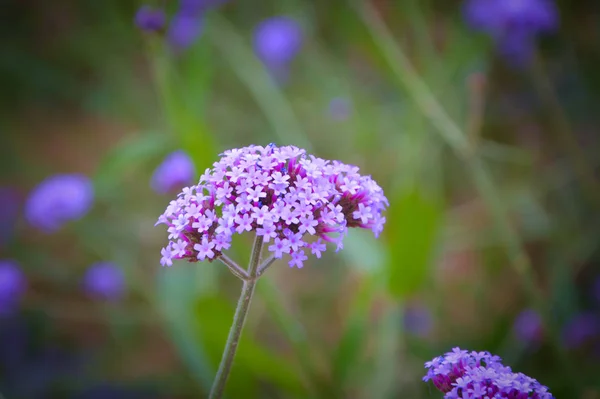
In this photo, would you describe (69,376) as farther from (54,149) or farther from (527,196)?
(527,196)

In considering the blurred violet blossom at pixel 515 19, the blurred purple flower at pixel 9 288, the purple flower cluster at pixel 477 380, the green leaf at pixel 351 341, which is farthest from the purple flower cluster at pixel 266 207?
the blurred purple flower at pixel 9 288

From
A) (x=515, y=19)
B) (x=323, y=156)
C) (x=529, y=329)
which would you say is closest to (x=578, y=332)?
(x=529, y=329)

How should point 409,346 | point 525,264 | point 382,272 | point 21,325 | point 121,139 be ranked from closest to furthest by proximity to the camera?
1. point 525,264
2. point 382,272
3. point 409,346
4. point 21,325
5. point 121,139

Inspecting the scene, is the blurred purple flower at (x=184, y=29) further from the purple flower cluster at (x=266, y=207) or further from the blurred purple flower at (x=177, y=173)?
the purple flower cluster at (x=266, y=207)

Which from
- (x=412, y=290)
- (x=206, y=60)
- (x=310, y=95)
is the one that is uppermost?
(x=310, y=95)

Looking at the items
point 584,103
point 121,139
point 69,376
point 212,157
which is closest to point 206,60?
point 212,157

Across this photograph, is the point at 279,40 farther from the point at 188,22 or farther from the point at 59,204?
the point at 59,204
